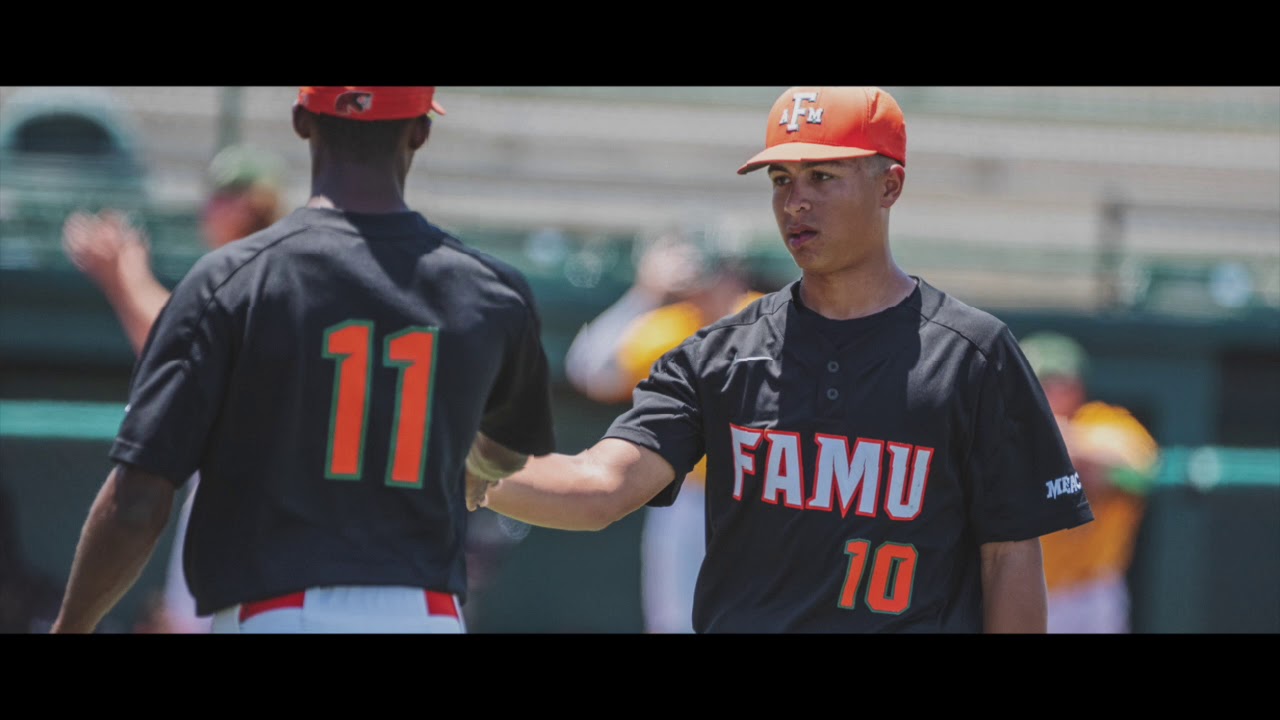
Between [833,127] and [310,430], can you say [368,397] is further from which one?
[833,127]

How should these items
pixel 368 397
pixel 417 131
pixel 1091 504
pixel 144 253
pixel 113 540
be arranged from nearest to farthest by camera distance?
pixel 113 540 → pixel 368 397 → pixel 417 131 → pixel 144 253 → pixel 1091 504

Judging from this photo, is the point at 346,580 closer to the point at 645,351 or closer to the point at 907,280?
the point at 907,280

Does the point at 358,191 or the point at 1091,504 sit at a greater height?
the point at 358,191

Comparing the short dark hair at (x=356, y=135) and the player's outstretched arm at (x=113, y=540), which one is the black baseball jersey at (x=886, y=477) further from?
the player's outstretched arm at (x=113, y=540)

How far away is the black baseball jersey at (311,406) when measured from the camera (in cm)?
285

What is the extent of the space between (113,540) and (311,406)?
438 millimetres

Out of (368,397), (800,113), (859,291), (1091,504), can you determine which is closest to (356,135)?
(368,397)

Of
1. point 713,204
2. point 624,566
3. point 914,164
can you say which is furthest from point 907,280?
point 914,164

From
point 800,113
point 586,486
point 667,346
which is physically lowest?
point 586,486

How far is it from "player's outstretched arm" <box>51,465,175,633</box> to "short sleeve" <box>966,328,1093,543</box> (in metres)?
1.60

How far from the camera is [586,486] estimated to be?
3.25 metres

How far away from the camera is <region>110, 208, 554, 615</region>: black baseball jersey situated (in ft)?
9.34

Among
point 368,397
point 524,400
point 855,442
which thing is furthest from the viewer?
point 524,400

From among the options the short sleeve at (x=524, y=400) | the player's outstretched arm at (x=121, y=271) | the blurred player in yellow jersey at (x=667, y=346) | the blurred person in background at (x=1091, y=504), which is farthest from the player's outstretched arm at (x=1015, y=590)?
the blurred person in background at (x=1091, y=504)
